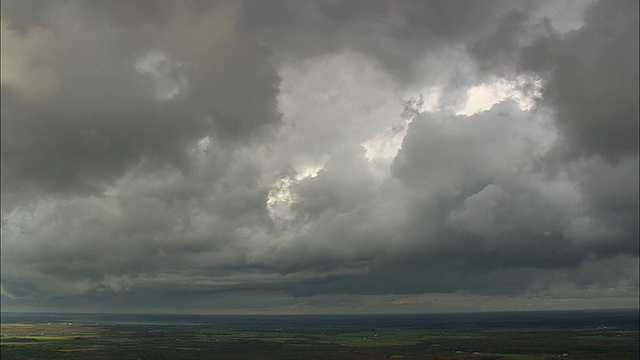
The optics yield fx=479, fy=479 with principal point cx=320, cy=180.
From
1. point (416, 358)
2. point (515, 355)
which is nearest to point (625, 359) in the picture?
point (515, 355)

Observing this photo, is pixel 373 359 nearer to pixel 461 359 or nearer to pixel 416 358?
pixel 416 358

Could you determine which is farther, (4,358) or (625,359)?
(625,359)

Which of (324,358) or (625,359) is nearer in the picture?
(625,359)

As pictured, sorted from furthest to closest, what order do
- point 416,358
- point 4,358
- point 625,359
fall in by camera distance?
point 416,358, point 625,359, point 4,358

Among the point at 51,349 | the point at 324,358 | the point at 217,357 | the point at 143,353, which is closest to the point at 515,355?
the point at 324,358

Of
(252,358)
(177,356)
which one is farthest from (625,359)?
(177,356)

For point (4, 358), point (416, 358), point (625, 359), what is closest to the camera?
point (4, 358)

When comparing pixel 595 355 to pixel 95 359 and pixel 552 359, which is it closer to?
pixel 552 359

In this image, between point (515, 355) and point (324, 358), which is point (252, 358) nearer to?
point (324, 358)
